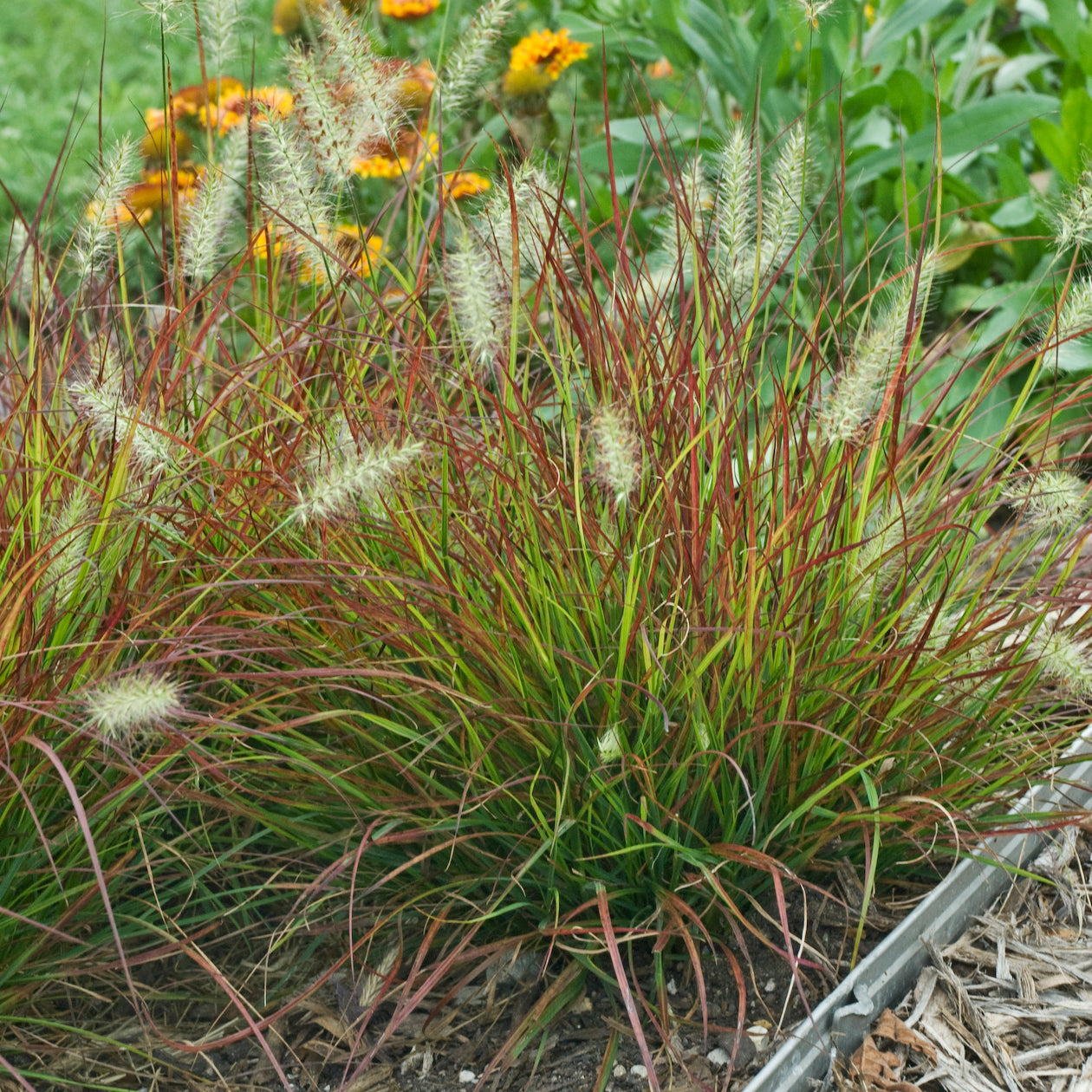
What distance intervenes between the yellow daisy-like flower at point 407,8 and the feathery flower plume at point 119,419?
73.9 inches

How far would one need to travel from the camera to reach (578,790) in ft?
4.97

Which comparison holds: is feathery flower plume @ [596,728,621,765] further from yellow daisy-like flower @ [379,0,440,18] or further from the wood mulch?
yellow daisy-like flower @ [379,0,440,18]

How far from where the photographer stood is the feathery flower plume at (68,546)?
144 cm

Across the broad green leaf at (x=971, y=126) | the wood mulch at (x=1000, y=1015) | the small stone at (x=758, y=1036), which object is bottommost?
the wood mulch at (x=1000, y=1015)

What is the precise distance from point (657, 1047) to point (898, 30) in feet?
7.68

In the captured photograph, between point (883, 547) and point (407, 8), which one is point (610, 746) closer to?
point (883, 547)

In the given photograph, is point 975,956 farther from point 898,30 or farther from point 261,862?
point 898,30

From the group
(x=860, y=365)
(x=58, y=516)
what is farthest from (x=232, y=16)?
(x=860, y=365)

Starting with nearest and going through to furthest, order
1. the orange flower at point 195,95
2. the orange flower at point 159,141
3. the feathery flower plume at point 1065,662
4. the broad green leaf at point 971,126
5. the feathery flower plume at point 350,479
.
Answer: the feathery flower plume at point 350,479 < the feathery flower plume at point 1065,662 < the orange flower at point 159,141 < the broad green leaf at point 971,126 < the orange flower at point 195,95

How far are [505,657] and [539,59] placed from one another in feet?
6.76

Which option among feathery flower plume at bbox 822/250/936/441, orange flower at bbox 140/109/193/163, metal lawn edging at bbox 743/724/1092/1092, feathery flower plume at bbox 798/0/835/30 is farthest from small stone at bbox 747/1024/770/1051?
orange flower at bbox 140/109/193/163

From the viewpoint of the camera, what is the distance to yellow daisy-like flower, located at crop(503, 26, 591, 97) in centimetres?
299

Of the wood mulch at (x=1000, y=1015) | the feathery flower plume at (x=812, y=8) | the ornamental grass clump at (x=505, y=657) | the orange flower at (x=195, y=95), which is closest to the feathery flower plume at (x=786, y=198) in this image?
the ornamental grass clump at (x=505, y=657)

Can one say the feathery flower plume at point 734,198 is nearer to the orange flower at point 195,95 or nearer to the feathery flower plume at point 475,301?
the feathery flower plume at point 475,301
